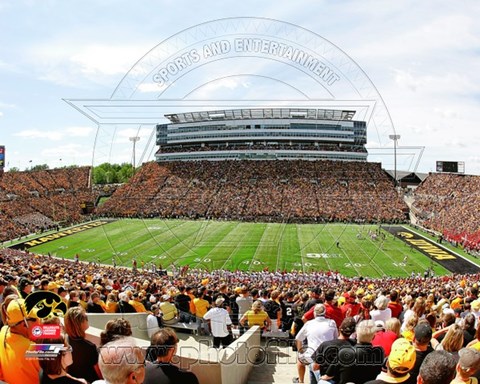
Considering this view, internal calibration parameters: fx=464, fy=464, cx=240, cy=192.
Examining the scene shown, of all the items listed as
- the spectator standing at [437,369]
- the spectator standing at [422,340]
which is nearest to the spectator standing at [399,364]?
the spectator standing at [437,369]

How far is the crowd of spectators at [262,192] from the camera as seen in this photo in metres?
53.2

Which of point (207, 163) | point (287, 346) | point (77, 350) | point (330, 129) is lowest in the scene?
point (287, 346)

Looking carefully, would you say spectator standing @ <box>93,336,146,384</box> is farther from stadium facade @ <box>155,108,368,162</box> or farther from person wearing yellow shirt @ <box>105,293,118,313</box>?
stadium facade @ <box>155,108,368,162</box>

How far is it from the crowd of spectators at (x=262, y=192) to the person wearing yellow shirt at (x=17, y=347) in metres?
46.7

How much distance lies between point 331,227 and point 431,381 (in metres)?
43.7

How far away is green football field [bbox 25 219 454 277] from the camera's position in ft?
101

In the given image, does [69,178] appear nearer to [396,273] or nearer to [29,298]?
[396,273]

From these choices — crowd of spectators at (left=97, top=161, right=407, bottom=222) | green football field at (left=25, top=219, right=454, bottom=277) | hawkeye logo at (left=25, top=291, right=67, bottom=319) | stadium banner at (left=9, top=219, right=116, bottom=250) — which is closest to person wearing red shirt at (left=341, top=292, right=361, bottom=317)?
hawkeye logo at (left=25, top=291, right=67, bottom=319)

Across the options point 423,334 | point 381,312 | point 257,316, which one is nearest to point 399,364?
point 423,334

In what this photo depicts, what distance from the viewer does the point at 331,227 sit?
46219 mm

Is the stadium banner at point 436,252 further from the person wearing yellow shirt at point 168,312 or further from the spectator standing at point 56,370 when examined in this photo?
the spectator standing at point 56,370

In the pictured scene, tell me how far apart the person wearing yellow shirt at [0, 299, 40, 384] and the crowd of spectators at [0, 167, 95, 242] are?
1640 inches

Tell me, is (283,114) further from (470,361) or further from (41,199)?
(470,361)

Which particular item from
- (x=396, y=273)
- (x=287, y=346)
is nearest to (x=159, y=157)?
(x=396, y=273)
